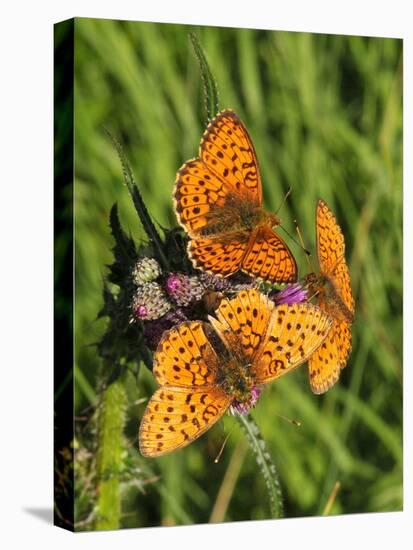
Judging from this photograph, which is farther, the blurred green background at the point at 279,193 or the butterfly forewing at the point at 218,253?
the butterfly forewing at the point at 218,253

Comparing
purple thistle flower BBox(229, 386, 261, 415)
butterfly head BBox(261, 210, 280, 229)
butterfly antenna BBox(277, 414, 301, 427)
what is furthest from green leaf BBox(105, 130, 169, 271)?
butterfly antenna BBox(277, 414, 301, 427)

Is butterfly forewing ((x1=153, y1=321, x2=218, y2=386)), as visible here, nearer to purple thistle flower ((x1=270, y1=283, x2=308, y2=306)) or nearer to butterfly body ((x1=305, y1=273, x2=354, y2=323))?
purple thistle flower ((x1=270, y1=283, x2=308, y2=306))

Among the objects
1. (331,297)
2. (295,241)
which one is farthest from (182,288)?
(331,297)

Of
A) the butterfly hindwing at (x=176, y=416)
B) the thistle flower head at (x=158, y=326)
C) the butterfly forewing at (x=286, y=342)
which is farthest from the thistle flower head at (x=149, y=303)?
the butterfly forewing at (x=286, y=342)

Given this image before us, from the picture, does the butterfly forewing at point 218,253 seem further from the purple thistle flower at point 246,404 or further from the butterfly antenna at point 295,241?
the purple thistle flower at point 246,404

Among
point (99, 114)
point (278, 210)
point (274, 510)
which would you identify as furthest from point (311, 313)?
point (99, 114)

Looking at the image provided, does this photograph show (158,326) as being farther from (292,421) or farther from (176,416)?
(292,421)

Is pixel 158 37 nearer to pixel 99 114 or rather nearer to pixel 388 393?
pixel 99 114
